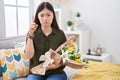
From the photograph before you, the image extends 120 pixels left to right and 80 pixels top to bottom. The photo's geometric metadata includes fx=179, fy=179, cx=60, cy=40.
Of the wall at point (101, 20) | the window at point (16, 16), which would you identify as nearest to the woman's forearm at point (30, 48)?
the window at point (16, 16)

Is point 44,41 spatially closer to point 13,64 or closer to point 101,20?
point 13,64

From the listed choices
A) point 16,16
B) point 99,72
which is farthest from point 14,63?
point 16,16

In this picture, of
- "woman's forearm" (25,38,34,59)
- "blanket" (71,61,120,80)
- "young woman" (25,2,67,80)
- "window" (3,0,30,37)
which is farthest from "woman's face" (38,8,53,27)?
"window" (3,0,30,37)

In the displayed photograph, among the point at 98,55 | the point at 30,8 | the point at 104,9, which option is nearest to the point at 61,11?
the point at 30,8

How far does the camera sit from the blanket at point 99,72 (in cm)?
170

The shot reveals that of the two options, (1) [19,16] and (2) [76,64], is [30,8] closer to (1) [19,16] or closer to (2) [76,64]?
(1) [19,16]

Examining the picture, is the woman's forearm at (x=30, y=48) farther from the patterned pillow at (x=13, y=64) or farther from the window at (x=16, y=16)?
the window at (x=16, y=16)

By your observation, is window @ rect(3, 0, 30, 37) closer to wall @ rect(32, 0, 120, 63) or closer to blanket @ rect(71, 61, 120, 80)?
wall @ rect(32, 0, 120, 63)

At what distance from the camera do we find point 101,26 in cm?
318

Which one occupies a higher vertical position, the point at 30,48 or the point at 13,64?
the point at 30,48

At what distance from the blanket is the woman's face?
590 mm

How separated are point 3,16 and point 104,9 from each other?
1.71 metres

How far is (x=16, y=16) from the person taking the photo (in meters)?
2.79

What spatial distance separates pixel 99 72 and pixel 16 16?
159 cm
